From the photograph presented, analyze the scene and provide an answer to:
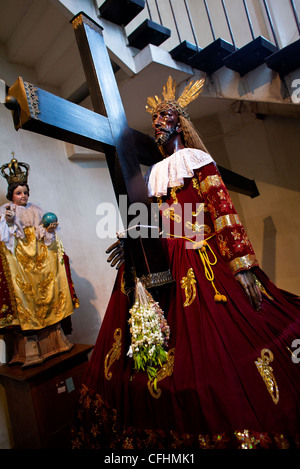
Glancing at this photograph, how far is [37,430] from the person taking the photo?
6.55ft

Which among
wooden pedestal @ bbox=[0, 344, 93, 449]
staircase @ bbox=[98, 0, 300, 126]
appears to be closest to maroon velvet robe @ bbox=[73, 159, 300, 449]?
wooden pedestal @ bbox=[0, 344, 93, 449]

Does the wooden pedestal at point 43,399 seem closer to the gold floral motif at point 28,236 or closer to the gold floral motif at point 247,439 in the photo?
the gold floral motif at point 28,236

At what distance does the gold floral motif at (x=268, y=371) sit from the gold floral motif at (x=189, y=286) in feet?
1.24

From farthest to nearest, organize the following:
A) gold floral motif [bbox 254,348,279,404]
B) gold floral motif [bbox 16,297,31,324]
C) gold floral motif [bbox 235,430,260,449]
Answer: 1. gold floral motif [bbox 16,297,31,324]
2. gold floral motif [bbox 254,348,279,404]
3. gold floral motif [bbox 235,430,260,449]

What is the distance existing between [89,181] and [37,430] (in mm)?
2530

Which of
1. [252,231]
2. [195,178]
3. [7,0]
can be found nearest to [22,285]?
[195,178]

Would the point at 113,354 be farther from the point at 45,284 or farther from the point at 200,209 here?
the point at 45,284

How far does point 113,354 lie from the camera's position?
4.68 feet

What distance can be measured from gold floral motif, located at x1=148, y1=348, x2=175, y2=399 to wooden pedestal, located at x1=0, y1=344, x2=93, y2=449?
1.16 m

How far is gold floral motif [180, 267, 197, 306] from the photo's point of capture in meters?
1.43

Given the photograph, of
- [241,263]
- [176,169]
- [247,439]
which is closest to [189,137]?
[176,169]

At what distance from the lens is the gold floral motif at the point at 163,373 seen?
1.16 meters

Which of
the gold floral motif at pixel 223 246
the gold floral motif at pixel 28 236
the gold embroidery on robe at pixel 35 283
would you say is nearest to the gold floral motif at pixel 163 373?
the gold floral motif at pixel 223 246

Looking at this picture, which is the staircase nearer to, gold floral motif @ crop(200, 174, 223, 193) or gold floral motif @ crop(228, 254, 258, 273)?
gold floral motif @ crop(200, 174, 223, 193)
